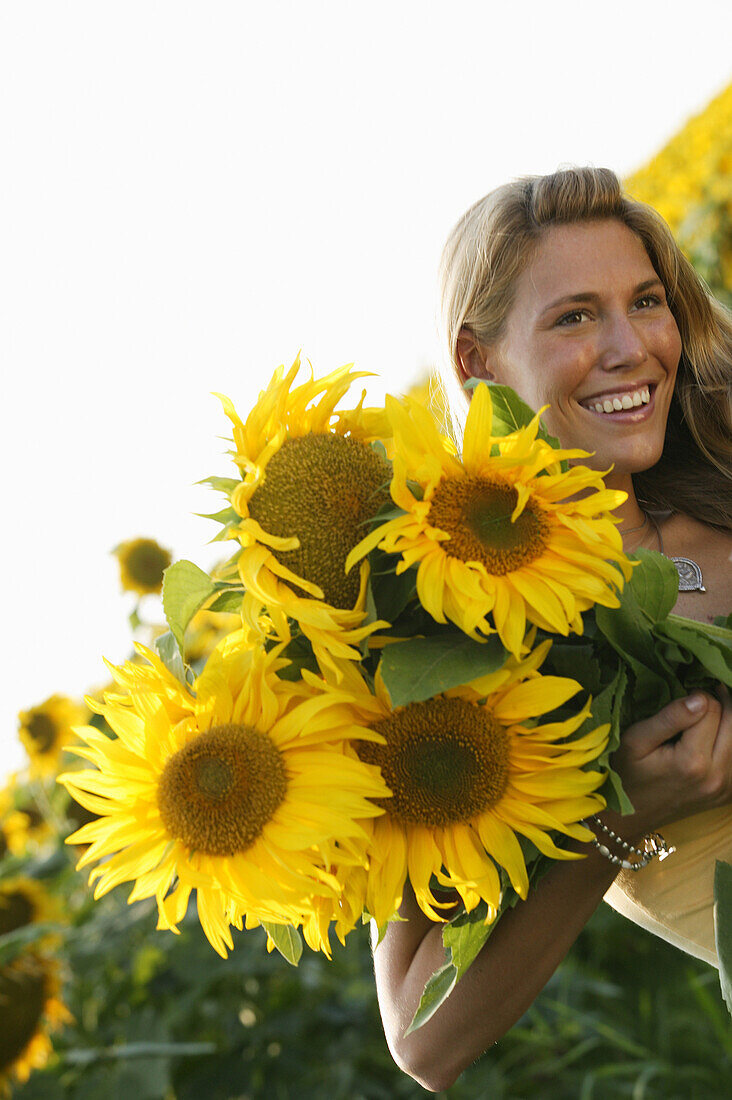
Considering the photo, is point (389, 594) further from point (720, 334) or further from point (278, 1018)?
point (278, 1018)

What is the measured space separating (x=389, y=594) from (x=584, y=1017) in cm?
211

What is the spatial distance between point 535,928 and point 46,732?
227cm

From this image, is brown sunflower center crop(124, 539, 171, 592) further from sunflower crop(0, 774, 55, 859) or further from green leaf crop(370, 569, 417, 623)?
green leaf crop(370, 569, 417, 623)

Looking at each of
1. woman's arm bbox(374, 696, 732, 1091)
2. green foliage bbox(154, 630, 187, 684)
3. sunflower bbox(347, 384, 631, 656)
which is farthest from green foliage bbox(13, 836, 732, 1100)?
sunflower bbox(347, 384, 631, 656)

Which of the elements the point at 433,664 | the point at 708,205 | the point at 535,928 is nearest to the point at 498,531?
the point at 433,664

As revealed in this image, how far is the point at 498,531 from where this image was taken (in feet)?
2.57

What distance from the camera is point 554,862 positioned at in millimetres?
1007

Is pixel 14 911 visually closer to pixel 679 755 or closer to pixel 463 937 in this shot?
pixel 463 937

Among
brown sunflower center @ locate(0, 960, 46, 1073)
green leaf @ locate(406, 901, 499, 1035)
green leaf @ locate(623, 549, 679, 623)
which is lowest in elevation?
brown sunflower center @ locate(0, 960, 46, 1073)

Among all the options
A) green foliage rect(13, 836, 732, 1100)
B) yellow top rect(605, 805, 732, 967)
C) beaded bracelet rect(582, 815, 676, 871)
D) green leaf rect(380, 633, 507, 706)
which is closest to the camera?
green leaf rect(380, 633, 507, 706)

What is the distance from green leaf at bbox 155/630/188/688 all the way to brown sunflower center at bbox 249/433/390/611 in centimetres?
15

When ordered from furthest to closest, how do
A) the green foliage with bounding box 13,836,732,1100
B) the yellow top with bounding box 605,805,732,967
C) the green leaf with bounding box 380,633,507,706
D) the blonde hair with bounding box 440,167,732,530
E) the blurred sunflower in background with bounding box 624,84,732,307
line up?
the blurred sunflower in background with bounding box 624,84,732,307
the green foliage with bounding box 13,836,732,1100
the blonde hair with bounding box 440,167,732,530
the yellow top with bounding box 605,805,732,967
the green leaf with bounding box 380,633,507,706

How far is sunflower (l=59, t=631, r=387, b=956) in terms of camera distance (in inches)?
30.8

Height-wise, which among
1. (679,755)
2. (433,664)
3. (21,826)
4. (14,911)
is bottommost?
(21,826)
